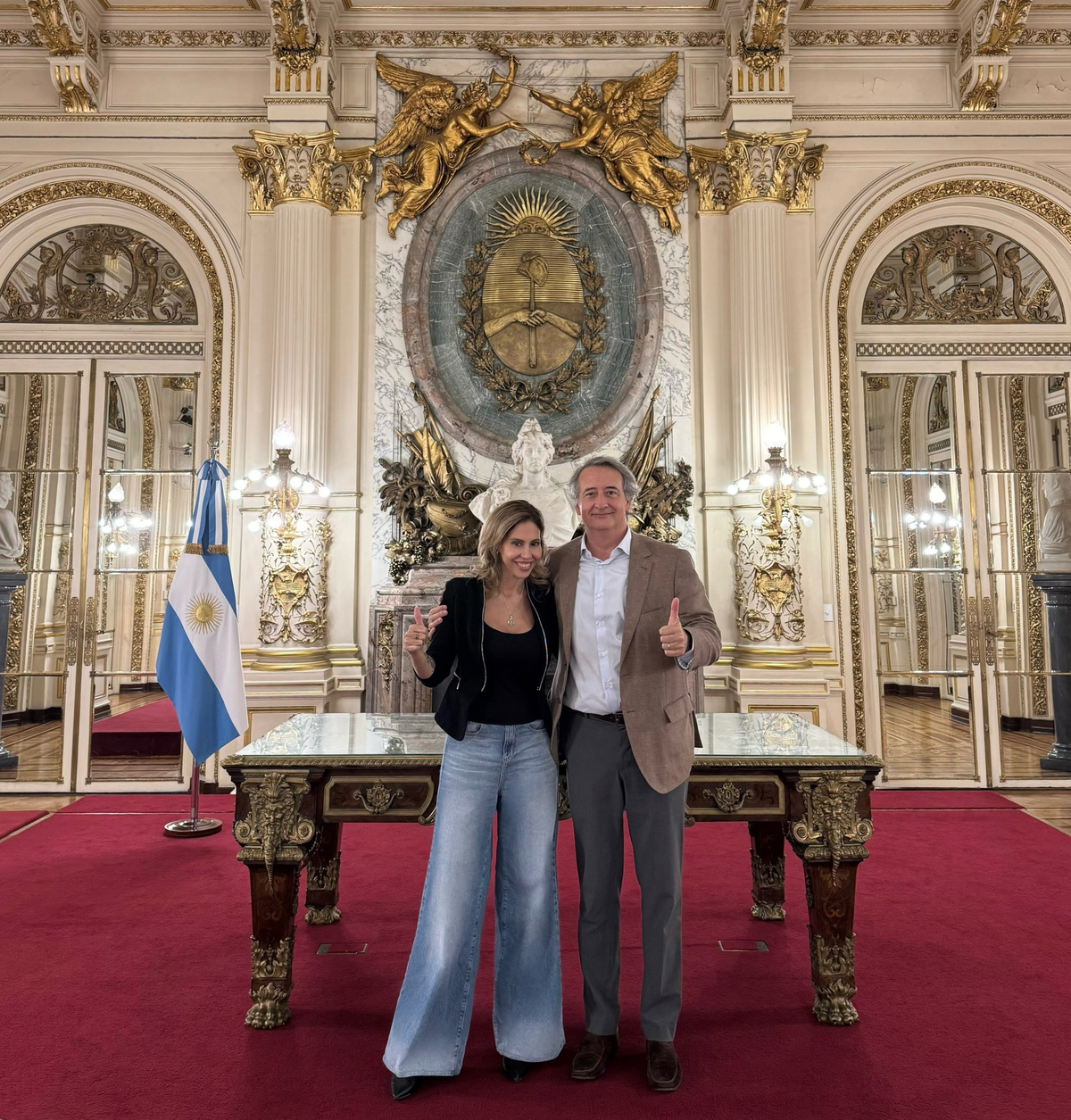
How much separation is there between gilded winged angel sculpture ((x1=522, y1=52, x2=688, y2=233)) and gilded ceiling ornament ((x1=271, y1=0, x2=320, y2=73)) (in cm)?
169

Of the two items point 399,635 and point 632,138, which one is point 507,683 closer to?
point 399,635

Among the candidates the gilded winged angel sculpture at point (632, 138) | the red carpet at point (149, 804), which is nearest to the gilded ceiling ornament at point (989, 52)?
the gilded winged angel sculpture at point (632, 138)

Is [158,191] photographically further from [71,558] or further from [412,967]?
[412,967]

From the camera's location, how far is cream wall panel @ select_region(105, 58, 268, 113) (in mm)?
6598

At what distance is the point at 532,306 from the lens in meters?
6.57

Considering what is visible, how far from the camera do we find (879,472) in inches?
259

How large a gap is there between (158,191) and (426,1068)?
659 cm

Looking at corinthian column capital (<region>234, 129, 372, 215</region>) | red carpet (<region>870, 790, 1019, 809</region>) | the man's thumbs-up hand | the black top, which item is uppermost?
corinthian column capital (<region>234, 129, 372, 215</region>)

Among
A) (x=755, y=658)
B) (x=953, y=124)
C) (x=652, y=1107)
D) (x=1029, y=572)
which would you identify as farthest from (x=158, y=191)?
(x=1029, y=572)

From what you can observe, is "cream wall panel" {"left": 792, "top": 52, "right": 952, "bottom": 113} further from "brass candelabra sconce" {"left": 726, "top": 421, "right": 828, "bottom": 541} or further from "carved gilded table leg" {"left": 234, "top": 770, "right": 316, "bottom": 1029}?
"carved gilded table leg" {"left": 234, "top": 770, "right": 316, "bottom": 1029}

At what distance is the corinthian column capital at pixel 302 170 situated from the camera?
6.29m

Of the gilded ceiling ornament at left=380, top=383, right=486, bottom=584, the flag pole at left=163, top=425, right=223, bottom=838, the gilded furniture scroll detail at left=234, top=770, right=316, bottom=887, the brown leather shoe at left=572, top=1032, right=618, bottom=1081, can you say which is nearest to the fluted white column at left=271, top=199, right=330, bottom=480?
the gilded ceiling ornament at left=380, top=383, right=486, bottom=584

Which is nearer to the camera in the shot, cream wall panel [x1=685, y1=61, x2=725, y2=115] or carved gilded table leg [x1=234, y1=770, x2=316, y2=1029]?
carved gilded table leg [x1=234, y1=770, x2=316, y2=1029]

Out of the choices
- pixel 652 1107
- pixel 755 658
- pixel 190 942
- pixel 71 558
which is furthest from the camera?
pixel 71 558
